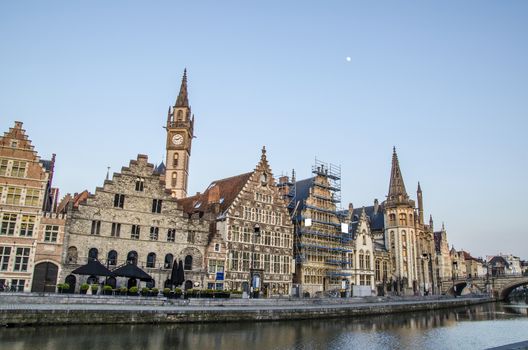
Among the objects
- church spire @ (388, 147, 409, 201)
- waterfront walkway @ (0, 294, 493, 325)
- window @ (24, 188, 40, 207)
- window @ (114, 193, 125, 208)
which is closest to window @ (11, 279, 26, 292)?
window @ (24, 188, 40, 207)

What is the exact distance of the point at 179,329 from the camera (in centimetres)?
2767

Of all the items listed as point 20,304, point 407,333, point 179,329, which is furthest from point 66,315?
point 407,333

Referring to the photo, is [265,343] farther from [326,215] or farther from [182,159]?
[182,159]

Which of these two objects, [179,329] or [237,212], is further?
[237,212]

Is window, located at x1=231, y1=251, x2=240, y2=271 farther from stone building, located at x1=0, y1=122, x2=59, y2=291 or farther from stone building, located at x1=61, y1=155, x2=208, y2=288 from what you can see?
stone building, located at x1=0, y1=122, x2=59, y2=291

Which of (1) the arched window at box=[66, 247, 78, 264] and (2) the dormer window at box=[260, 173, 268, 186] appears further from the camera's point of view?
(2) the dormer window at box=[260, 173, 268, 186]

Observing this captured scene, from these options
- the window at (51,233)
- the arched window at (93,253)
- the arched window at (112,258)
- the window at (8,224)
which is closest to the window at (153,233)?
the arched window at (112,258)

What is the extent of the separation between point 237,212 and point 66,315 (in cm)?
2368

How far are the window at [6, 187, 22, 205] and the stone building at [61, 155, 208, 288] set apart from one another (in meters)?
4.42

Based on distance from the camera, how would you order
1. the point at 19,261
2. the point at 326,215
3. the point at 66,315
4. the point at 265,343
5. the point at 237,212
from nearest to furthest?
the point at 265,343 < the point at 66,315 < the point at 19,261 < the point at 237,212 < the point at 326,215

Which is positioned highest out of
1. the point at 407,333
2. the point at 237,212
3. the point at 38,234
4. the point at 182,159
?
the point at 182,159

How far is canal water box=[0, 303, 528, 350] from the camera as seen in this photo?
71.4 ft

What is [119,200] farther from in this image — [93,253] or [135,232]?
[93,253]

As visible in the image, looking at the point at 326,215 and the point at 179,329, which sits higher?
the point at 326,215
